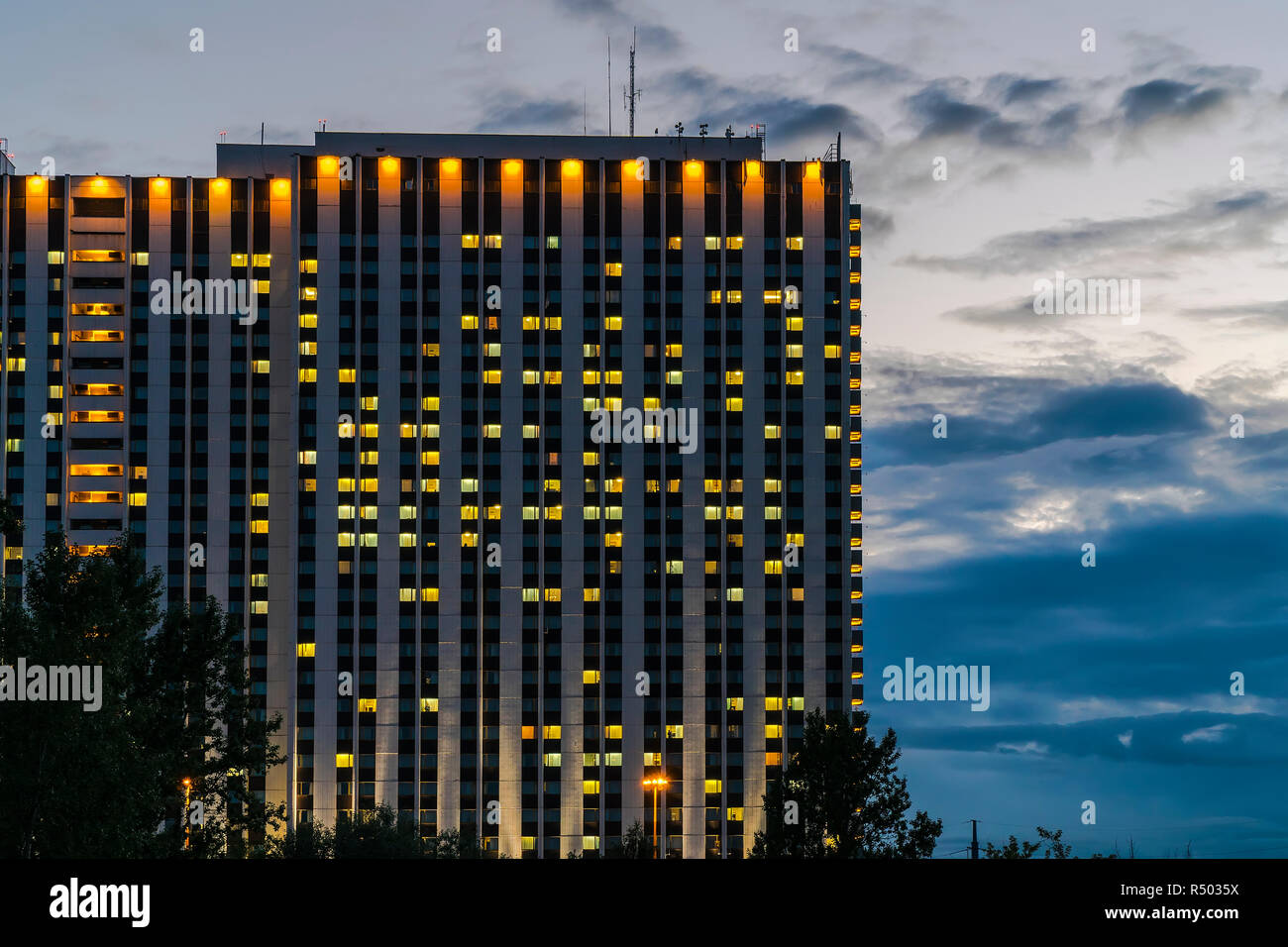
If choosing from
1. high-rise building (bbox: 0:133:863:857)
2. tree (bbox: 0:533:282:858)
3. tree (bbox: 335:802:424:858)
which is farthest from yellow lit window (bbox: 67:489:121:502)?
tree (bbox: 0:533:282:858)

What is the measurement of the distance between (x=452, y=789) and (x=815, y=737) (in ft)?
301

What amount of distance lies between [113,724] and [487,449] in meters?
126

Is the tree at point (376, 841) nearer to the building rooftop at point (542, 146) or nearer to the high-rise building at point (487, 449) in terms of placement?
the high-rise building at point (487, 449)

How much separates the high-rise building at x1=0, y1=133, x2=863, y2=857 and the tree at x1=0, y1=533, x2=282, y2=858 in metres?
88.1

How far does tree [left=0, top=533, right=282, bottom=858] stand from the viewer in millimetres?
45469

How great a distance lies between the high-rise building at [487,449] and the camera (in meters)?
169

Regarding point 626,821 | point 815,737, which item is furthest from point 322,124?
point 815,737

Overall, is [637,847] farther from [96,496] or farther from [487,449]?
[96,496]

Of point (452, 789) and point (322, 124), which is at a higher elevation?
point (322, 124)

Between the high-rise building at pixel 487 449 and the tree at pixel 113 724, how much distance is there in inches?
3469

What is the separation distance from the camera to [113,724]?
1938 inches
